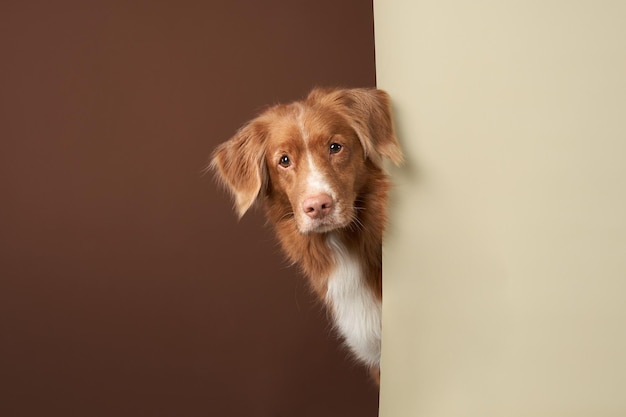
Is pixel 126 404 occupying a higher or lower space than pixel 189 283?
lower

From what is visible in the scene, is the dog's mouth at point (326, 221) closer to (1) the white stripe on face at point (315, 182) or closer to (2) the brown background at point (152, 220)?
(1) the white stripe on face at point (315, 182)

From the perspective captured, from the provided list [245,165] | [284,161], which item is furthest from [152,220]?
[284,161]

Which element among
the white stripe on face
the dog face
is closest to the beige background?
the dog face

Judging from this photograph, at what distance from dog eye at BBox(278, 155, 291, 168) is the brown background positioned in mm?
1119

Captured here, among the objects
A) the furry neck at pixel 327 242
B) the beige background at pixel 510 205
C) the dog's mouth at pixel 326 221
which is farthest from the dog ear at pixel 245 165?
the beige background at pixel 510 205

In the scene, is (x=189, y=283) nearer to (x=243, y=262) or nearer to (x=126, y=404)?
(x=243, y=262)

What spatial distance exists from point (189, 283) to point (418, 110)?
1993mm

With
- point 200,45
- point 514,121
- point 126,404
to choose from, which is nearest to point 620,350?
point 514,121

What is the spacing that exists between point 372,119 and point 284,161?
333mm

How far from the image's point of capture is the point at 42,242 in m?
3.23

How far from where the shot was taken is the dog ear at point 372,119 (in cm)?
166

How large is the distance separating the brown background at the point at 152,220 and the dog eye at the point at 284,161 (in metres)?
1.12

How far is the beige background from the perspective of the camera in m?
1.24

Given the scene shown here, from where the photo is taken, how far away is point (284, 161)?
6.41ft
